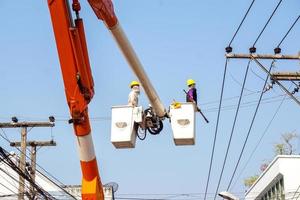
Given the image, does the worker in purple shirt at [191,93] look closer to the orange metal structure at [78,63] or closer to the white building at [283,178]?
the orange metal structure at [78,63]

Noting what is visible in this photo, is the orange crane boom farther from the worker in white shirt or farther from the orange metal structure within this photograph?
the worker in white shirt

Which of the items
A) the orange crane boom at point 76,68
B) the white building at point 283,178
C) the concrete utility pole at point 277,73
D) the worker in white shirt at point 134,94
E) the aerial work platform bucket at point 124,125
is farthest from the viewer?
the white building at point 283,178

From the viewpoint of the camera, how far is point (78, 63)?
9.67m

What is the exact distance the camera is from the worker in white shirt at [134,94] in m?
11.5

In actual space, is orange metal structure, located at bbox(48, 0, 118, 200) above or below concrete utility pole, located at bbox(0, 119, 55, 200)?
below

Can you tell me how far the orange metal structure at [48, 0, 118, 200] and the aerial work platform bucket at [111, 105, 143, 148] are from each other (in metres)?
0.94

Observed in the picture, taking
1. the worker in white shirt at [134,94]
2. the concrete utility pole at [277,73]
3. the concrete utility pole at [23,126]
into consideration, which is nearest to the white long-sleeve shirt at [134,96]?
the worker in white shirt at [134,94]

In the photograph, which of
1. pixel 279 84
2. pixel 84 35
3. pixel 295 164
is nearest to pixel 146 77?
pixel 84 35

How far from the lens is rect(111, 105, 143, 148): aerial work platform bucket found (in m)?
10.9

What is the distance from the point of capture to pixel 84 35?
32.7ft

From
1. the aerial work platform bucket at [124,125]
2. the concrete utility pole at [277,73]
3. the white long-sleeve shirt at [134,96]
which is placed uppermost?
the concrete utility pole at [277,73]

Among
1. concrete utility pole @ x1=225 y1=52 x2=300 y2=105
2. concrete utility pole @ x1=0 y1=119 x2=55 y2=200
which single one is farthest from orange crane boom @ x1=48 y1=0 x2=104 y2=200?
concrete utility pole @ x1=0 y1=119 x2=55 y2=200

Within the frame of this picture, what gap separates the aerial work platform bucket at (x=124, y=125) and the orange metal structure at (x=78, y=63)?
94 cm

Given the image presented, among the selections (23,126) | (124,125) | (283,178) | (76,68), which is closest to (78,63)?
(76,68)
